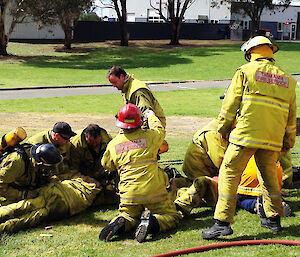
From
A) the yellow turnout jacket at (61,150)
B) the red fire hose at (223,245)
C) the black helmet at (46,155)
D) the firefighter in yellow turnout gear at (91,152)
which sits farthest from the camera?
the firefighter in yellow turnout gear at (91,152)

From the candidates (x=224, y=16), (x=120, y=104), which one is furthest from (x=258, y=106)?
(x=224, y=16)

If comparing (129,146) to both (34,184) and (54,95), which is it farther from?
(54,95)

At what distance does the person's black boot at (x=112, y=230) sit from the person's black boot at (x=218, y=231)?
2.83 ft

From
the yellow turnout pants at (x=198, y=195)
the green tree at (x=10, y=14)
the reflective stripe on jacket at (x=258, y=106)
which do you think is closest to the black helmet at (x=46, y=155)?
the yellow turnout pants at (x=198, y=195)

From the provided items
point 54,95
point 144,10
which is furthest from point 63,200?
point 144,10

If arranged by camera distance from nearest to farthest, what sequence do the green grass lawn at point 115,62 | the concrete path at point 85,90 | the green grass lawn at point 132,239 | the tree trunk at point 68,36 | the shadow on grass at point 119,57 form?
the green grass lawn at point 132,239
the concrete path at point 85,90
the green grass lawn at point 115,62
the shadow on grass at point 119,57
the tree trunk at point 68,36

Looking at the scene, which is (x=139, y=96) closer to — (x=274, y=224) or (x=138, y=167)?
(x=138, y=167)

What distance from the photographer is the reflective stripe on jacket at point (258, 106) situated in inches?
205

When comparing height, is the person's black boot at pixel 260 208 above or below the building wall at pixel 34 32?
below

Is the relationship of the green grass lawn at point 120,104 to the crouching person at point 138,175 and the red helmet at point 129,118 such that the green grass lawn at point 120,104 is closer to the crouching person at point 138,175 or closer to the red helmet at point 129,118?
the crouching person at point 138,175

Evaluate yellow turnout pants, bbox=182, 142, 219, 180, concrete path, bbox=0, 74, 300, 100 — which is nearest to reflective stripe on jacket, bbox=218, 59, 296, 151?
yellow turnout pants, bbox=182, 142, 219, 180

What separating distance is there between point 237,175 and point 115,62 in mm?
32603

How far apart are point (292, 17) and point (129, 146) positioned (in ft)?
216

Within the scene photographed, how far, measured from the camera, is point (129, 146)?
5.78 metres
